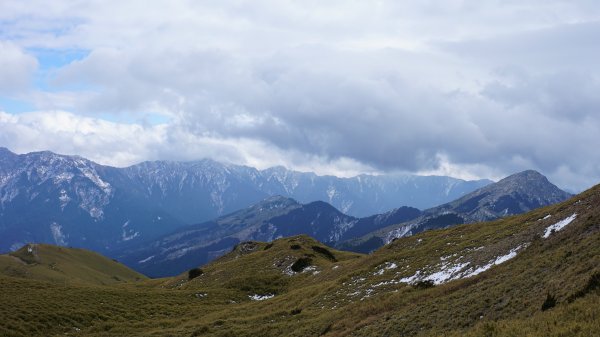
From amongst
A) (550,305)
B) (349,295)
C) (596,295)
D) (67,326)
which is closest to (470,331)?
(550,305)

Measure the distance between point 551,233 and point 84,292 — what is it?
202 ft

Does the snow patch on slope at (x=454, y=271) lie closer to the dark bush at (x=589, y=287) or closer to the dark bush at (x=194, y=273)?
the dark bush at (x=589, y=287)

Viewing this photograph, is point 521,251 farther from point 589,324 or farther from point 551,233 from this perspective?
point 589,324

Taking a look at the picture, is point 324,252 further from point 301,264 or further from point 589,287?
point 589,287

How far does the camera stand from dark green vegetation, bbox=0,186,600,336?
2625 cm

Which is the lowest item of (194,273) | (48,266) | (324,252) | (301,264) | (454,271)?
(454,271)

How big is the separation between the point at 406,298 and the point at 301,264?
5919 centimetres

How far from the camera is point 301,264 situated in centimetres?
9812

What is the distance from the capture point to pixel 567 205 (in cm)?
5247

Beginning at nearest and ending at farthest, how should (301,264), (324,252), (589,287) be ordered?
(589,287), (301,264), (324,252)

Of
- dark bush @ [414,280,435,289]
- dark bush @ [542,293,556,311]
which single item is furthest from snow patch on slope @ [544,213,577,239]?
dark bush @ [542,293,556,311]

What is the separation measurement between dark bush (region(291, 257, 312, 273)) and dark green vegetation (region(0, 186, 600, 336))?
4.54m

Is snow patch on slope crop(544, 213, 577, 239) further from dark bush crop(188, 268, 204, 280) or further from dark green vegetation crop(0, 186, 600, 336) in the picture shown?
dark bush crop(188, 268, 204, 280)

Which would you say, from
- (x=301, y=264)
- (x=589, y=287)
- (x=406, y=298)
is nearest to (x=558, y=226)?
(x=406, y=298)
